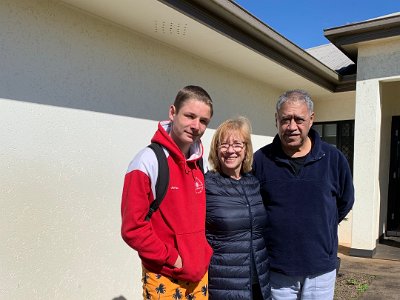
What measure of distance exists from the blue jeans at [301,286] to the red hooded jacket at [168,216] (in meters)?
0.56

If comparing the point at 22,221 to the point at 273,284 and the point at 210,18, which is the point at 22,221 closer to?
the point at 273,284

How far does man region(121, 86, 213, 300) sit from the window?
673 cm

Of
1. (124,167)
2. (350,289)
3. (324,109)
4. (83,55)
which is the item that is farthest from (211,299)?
(324,109)

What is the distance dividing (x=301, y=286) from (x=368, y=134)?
462 cm

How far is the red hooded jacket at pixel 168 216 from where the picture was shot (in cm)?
176

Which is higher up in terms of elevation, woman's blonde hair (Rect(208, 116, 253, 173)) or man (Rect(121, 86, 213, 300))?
woman's blonde hair (Rect(208, 116, 253, 173))

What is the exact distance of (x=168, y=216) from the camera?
6.08 ft

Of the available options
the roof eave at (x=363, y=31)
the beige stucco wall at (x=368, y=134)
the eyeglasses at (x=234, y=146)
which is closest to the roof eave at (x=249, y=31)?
the roof eave at (x=363, y=31)

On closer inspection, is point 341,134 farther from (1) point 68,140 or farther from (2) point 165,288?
(2) point 165,288

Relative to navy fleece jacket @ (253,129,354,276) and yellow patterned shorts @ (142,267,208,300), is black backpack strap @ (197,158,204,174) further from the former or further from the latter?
yellow patterned shorts @ (142,267,208,300)

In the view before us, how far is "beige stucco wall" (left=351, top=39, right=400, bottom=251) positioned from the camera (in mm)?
6215

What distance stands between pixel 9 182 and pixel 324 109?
6.91 m

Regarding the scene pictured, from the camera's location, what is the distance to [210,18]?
3723 millimetres

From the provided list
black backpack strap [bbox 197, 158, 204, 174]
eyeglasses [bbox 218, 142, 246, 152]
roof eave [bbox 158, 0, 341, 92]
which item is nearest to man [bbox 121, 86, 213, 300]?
black backpack strap [bbox 197, 158, 204, 174]
